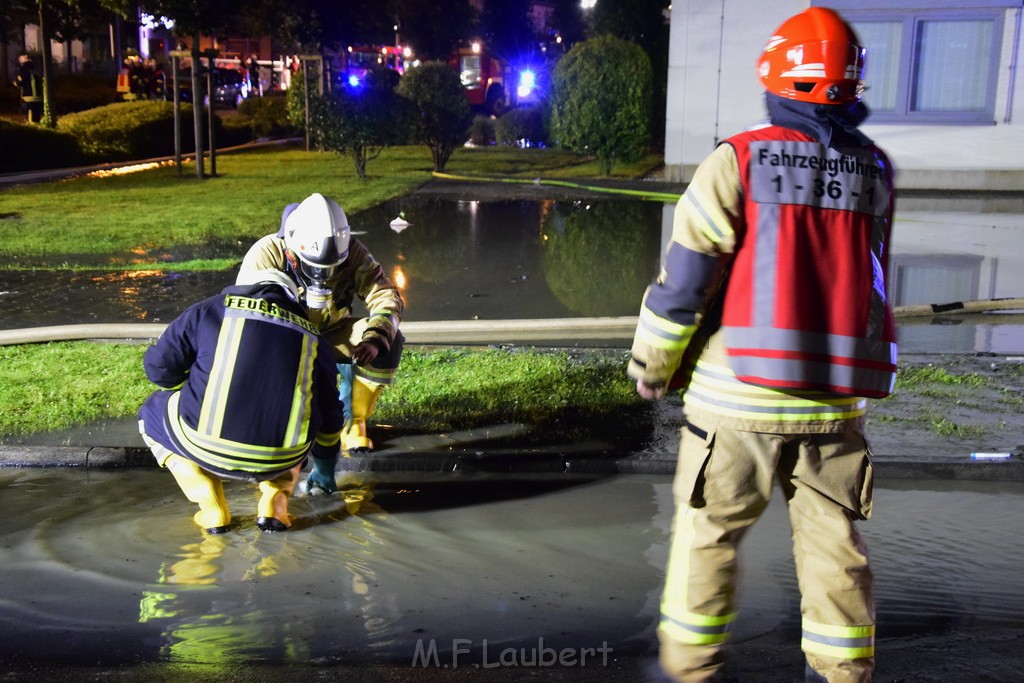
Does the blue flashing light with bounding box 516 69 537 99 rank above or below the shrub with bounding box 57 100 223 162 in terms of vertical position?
above

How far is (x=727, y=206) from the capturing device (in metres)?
2.85

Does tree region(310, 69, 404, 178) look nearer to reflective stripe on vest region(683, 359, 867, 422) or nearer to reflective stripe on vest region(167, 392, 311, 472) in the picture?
reflective stripe on vest region(167, 392, 311, 472)

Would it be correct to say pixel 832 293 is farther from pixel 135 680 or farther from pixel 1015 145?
pixel 1015 145

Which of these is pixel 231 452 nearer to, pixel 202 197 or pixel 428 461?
pixel 428 461

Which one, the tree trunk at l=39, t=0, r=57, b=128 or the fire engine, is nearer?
the tree trunk at l=39, t=0, r=57, b=128

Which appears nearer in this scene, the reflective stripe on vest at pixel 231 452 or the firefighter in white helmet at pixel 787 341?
the firefighter in white helmet at pixel 787 341

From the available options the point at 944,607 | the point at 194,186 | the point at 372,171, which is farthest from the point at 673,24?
the point at 944,607

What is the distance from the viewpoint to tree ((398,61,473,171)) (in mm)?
20312

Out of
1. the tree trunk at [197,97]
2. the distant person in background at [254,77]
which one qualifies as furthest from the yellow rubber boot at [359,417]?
the distant person in background at [254,77]

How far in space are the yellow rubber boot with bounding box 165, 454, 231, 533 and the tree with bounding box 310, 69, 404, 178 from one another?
1599cm

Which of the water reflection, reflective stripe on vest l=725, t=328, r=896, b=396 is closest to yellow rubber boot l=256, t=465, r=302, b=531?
reflective stripe on vest l=725, t=328, r=896, b=396

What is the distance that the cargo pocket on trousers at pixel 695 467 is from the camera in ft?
9.70

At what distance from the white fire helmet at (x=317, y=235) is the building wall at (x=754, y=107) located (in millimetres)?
14263

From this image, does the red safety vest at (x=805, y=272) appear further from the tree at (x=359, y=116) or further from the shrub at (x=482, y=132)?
the shrub at (x=482, y=132)
